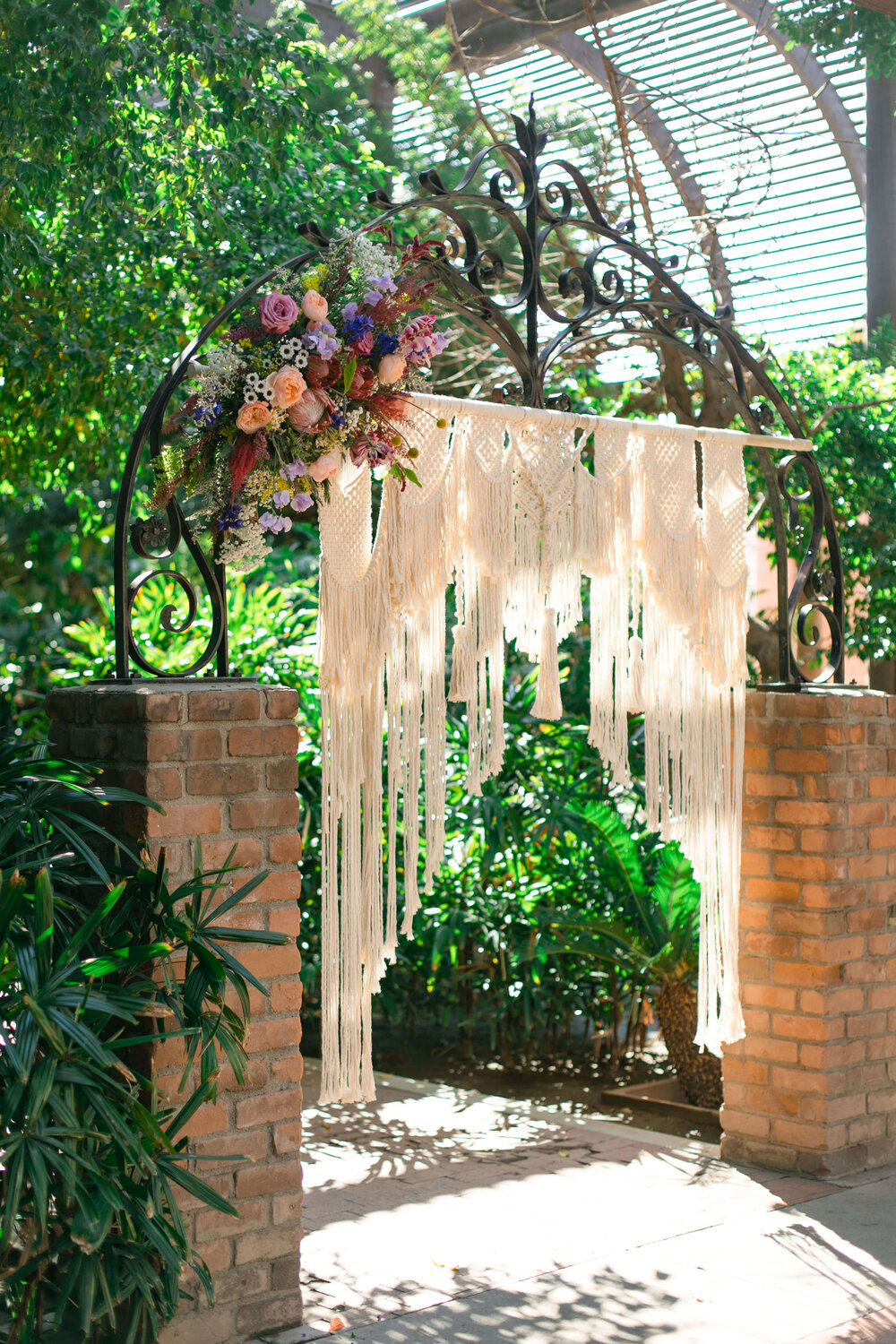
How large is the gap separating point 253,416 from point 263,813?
870 mm

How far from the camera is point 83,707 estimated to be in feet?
10.3

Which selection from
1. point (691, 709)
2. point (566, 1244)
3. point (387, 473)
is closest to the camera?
point (387, 473)

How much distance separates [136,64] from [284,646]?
2.56 meters

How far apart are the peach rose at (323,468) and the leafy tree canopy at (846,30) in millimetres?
5162

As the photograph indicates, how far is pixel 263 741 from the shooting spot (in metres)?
3.15

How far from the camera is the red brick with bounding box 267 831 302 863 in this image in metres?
3.15

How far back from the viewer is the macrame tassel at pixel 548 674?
3.67 metres

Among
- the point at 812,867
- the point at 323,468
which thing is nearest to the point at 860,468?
the point at 812,867

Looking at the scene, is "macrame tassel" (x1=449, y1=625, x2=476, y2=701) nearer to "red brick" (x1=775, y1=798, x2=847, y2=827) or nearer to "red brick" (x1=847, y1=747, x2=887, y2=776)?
"red brick" (x1=775, y1=798, x2=847, y2=827)

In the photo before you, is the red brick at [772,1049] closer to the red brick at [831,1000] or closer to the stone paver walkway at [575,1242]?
the red brick at [831,1000]

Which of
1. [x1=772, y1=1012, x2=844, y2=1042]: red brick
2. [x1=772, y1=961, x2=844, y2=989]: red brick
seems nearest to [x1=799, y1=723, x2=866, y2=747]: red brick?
[x1=772, y1=961, x2=844, y2=989]: red brick

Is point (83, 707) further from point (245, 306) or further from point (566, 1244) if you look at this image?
point (245, 306)

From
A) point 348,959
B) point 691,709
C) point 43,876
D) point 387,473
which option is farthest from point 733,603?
point 43,876

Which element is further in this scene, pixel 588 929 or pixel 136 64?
pixel 588 929
